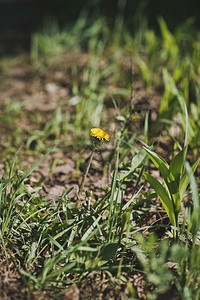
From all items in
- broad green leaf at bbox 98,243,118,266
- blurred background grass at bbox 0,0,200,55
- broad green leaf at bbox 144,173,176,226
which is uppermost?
blurred background grass at bbox 0,0,200,55

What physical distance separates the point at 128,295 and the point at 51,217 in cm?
45

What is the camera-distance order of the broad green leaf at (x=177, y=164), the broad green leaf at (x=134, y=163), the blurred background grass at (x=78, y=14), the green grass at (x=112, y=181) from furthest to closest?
the blurred background grass at (x=78, y=14) < the broad green leaf at (x=134, y=163) < the broad green leaf at (x=177, y=164) < the green grass at (x=112, y=181)

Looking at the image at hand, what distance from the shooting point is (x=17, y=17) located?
14.5 feet

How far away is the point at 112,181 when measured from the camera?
123 centimetres

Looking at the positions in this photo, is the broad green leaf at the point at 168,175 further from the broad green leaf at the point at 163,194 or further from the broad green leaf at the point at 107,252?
the broad green leaf at the point at 107,252

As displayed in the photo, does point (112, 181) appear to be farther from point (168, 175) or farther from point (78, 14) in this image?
point (78, 14)

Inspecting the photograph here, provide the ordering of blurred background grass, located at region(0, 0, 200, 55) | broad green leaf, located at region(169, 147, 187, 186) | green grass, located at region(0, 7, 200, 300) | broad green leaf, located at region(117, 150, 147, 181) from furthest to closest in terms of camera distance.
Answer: blurred background grass, located at region(0, 0, 200, 55) → broad green leaf, located at region(117, 150, 147, 181) → broad green leaf, located at region(169, 147, 187, 186) → green grass, located at region(0, 7, 200, 300)

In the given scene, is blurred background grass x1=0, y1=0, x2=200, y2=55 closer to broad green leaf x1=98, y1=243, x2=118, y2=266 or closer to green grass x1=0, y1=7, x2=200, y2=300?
green grass x1=0, y1=7, x2=200, y2=300

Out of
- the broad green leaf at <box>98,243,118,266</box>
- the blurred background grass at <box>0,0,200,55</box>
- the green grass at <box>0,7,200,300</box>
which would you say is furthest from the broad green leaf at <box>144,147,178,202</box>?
the blurred background grass at <box>0,0,200,55</box>

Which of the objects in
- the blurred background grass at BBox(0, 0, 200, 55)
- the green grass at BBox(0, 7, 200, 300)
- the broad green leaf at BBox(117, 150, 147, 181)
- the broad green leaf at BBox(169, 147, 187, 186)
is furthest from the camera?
the blurred background grass at BBox(0, 0, 200, 55)

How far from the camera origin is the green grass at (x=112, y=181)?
3.72 ft

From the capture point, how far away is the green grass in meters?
1.13

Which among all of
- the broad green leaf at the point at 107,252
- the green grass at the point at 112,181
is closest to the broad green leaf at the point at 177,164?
the green grass at the point at 112,181

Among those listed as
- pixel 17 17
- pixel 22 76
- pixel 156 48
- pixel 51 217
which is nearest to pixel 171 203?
pixel 51 217
